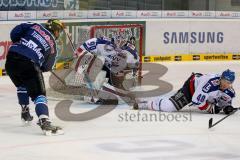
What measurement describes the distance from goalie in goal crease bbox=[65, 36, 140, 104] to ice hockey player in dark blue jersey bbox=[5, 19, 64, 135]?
2326 mm

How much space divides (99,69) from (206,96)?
2144mm

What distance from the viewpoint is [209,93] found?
8.16 meters

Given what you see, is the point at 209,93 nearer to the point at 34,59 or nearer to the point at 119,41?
the point at 34,59

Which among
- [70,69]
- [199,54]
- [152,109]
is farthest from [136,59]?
[199,54]

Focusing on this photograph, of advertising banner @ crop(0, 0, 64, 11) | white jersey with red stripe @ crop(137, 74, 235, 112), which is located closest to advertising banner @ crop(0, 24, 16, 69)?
advertising banner @ crop(0, 0, 64, 11)

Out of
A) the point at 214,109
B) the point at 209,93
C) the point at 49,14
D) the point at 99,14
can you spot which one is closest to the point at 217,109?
the point at 214,109

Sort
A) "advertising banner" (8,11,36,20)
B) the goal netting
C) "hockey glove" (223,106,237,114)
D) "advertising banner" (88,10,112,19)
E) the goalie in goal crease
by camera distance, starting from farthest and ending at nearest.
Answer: "advertising banner" (88,10,112,19)
"advertising banner" (8,11,36,20)
the goal netting
the goalie in goal crease
"hockey glove" (223,106,237,114)

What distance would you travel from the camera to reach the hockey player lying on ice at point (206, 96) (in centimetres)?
813

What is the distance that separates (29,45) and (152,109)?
234cm

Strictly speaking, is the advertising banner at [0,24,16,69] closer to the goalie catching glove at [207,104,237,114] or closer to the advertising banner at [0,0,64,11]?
the advertising banner at [0,0,64,11]

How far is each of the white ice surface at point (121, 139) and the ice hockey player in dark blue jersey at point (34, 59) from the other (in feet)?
1.00

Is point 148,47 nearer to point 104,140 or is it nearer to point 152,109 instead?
point 152,109

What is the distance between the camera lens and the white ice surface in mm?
6078

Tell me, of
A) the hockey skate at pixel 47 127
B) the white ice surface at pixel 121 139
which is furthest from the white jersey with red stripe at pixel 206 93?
the hockey skate at pixel 47 127
